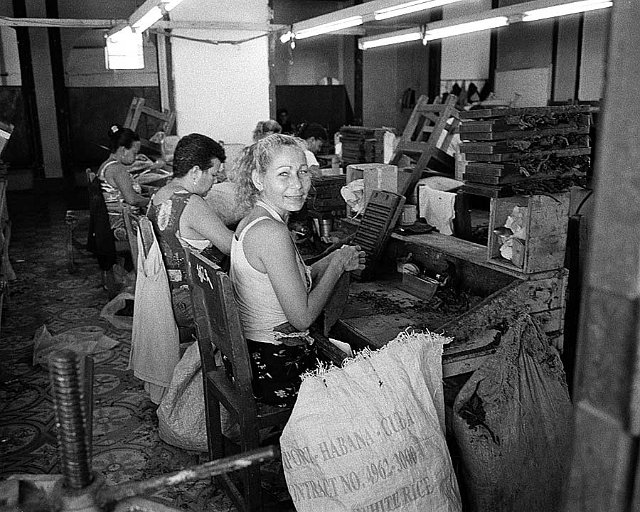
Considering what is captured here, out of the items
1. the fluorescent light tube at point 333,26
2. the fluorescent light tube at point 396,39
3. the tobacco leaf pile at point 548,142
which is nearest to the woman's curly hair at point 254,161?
the tobacco leaf pile at point 548,142

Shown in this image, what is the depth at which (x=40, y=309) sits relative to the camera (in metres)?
5.22

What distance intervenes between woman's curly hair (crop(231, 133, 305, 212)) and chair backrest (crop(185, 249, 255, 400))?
1.03 feet

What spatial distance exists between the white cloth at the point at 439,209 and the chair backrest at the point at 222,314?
5.04 feet

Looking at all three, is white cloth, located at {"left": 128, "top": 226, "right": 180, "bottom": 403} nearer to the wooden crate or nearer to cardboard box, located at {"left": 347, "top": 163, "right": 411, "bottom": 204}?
cardboard box, located at {"left": 347, "top": 163, "right": 411, "bottom": 204}

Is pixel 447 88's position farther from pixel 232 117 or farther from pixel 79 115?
pixel 79 115

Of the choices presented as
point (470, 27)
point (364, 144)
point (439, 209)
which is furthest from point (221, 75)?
point (439, 209)

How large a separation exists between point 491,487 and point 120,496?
1730 millimetres

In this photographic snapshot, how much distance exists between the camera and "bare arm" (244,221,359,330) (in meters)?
2.26

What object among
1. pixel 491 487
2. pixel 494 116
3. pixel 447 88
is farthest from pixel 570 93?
pixel 491 487

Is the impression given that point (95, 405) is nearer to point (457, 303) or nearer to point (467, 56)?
point (457, 303)

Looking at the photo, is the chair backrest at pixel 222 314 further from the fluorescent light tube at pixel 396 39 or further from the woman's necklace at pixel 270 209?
the fluorescent light tube at pixel 396 39

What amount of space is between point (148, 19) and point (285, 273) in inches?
169

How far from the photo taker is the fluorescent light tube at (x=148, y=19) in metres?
5.29

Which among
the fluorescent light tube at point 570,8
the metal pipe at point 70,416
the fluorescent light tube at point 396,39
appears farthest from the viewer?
the fluorescent light tube at point 396,39
